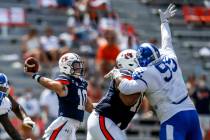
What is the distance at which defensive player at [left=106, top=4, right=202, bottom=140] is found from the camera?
10211 mm

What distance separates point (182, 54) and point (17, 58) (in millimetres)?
4609

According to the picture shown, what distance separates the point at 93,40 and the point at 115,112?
27.9 feet

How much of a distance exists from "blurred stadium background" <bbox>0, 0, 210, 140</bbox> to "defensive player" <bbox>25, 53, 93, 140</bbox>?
4.45 m

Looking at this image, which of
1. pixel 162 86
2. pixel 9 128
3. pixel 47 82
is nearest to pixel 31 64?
pixel 47 82

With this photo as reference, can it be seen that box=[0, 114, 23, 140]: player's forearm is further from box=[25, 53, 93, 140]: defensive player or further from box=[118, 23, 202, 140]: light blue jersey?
box=[118, 23, 202, 140]: light blue jersey

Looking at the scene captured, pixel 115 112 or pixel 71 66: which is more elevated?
pixel 71 66

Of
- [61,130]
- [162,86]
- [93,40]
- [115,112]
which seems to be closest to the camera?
[162,86]

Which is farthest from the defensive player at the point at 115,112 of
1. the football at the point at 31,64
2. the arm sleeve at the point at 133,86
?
the football at the point at 31,64

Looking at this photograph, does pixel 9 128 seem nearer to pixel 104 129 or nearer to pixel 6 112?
pixel 6 112

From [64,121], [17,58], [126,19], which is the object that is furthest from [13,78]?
[64,121]

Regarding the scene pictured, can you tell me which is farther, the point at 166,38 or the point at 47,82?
the point at 166,38

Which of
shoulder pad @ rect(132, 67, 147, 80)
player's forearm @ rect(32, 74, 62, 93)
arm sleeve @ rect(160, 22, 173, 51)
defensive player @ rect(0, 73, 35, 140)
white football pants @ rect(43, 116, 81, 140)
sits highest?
arm sleeve @ rect(160, 22, 173, 51)

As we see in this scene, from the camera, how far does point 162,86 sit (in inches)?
406

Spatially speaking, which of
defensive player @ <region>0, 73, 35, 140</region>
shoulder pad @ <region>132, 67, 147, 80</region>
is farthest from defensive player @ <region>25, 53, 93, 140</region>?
shoulder pad @ <region>132, 67, 147, 80</region>
